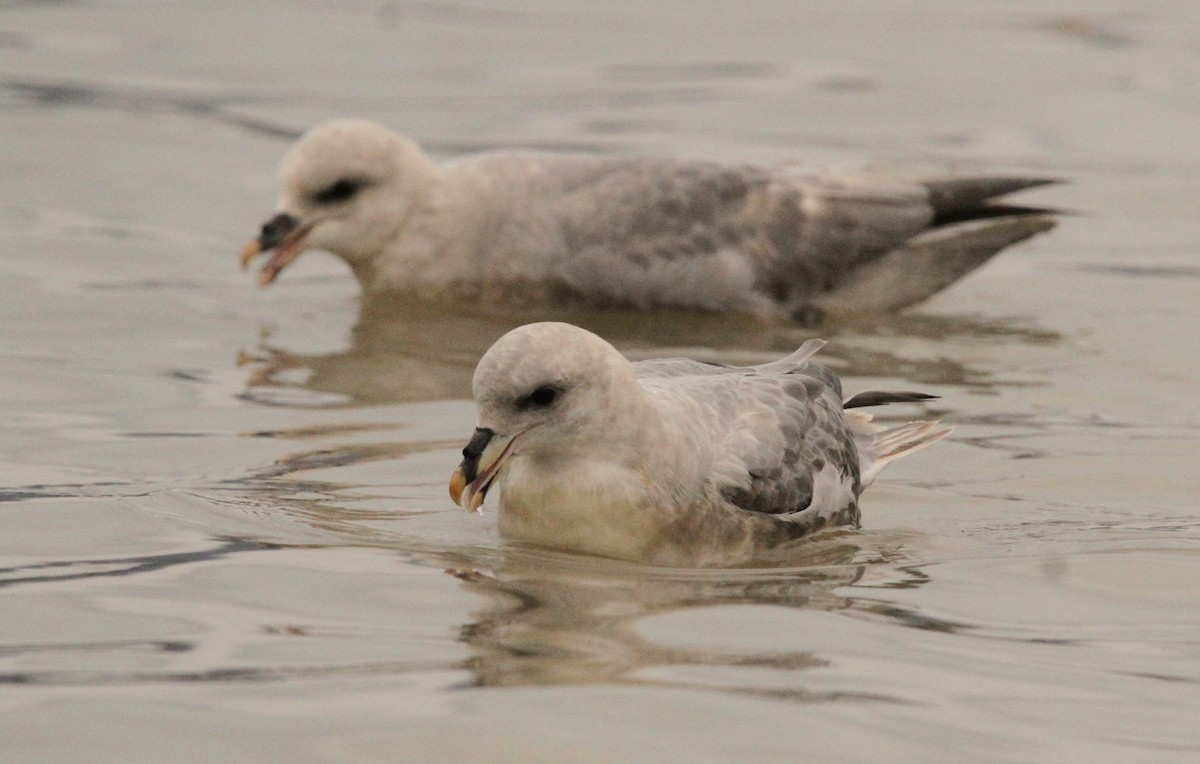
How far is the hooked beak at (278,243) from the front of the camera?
33.2ft

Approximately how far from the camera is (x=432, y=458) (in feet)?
25.5

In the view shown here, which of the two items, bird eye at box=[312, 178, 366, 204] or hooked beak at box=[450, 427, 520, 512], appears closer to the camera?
hooked beak at box=[450, 427, 520, 512]

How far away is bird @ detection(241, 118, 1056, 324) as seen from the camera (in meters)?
10.2

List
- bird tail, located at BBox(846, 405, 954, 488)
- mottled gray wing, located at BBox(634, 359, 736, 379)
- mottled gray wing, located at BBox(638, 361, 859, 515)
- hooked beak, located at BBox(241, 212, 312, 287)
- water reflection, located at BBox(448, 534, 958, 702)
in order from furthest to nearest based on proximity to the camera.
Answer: hooked beak, located at BBox(241, 212, 312, 287) → bird tail, located at BBox(846, 405, 954, 488) → mottled gray wing, located at BBox(634, 359, 736, 379) → mottled gray wing, located at BBox(638, 361, 859, 515) → water reflection, located at BBox(448, 534, 958, 702)

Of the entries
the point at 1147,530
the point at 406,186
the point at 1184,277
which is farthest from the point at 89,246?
the point at 1147,530

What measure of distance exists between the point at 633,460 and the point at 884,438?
155 cm

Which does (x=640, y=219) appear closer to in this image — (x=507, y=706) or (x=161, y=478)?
(x=161, y=478)

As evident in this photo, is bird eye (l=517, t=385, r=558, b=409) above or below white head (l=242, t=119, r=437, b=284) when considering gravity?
below

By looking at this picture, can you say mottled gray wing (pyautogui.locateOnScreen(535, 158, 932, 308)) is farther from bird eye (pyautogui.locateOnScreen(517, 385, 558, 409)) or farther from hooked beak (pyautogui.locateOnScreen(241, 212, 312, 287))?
bird eye (pyautogui.locateOnScreen(517, 385, 558, 409))

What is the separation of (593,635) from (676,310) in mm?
4802

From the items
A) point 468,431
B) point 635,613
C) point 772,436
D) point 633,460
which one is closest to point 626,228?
point 468,431

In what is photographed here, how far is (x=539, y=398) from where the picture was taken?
6129 millimetres

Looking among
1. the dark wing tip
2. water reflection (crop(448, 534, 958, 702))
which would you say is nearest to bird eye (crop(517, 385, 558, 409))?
water reflection (crop(448, 534, 958, 702))

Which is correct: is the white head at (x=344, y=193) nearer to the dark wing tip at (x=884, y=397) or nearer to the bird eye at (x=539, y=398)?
the dark wing tip at (x=884, y=397)
